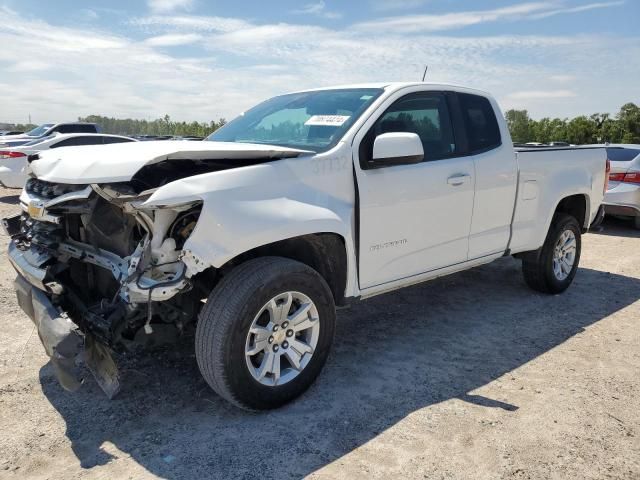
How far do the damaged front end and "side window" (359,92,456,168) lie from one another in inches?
62.8

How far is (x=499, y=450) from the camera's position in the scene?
9.61 feet

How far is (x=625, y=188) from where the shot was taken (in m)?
9.43

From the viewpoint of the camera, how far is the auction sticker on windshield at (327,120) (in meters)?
3.79

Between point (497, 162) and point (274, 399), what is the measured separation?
279 cm

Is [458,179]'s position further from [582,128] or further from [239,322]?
[582,128]

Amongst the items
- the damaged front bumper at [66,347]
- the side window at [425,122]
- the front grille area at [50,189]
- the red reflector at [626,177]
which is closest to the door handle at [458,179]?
the side window at [425,122]

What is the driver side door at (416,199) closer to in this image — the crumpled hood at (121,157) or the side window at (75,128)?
the crumpled hood at (121,157)

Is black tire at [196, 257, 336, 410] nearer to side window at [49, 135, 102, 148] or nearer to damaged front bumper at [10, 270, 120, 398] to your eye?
damaged front bumper at [10, 270, 120, 398]

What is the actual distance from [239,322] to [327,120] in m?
1.66

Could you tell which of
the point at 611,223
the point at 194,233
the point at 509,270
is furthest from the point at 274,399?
the point at 611,223

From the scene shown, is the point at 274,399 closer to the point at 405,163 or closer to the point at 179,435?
the point at 179,435

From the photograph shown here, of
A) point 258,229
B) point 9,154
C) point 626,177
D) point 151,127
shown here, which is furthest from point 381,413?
point 151,127

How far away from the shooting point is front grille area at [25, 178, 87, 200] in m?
3.31

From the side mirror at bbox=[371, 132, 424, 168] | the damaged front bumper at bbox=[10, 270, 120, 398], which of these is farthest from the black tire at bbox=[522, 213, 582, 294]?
the damaged front bumper at bbox=[10, 270, 120, 398]
